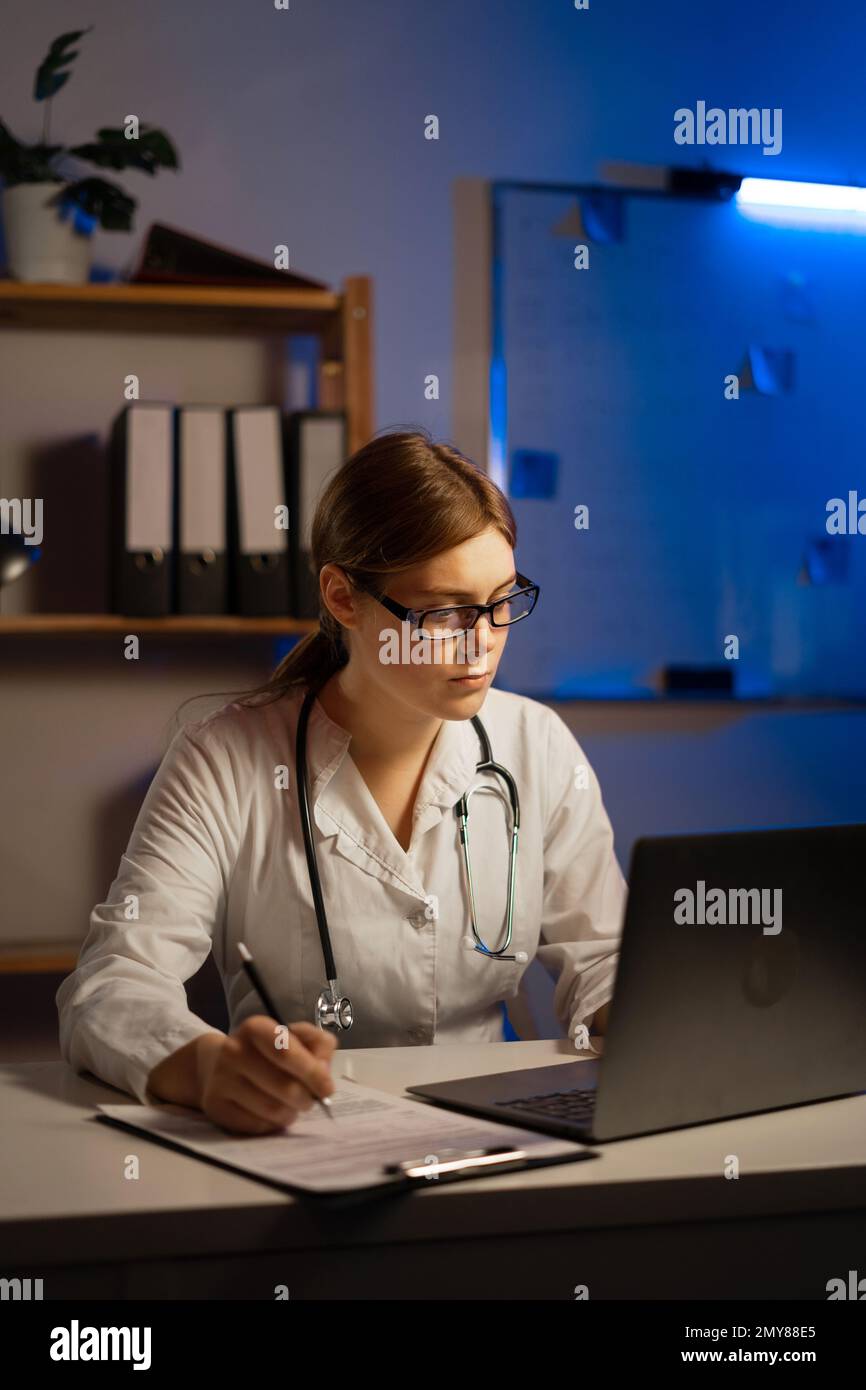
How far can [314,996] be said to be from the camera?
5.09ft

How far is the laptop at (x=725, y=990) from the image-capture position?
957 millimetres

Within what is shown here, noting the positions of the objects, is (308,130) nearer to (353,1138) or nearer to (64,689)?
(64,689)

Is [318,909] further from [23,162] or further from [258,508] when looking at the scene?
[23,162]

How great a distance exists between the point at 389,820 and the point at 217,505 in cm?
83

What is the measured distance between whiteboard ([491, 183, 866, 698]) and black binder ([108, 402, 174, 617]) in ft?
2.27

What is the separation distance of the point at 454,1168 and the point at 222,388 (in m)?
1.88

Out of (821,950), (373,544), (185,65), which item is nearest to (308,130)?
(185,65)

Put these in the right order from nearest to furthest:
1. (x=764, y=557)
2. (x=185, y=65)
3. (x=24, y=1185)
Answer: (x=24, y=1185) → (x=185, y=65) → (x=764, y=557)

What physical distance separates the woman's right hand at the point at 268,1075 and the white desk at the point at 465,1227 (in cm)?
6

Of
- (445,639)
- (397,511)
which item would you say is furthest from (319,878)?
(397,511)

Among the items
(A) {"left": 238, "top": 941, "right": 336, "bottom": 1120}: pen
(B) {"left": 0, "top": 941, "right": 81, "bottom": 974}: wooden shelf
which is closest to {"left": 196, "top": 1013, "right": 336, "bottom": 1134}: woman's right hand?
(A) {"left": 238, "top": 941, "right": 336, "bottom": 1120}: pen

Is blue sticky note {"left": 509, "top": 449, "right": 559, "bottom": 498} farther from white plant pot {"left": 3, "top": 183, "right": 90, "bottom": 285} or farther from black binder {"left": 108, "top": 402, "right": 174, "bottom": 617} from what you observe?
white plant pot {"left": 3, "top": 183, "right": 90, "bottom": 285}

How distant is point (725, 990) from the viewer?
0.99 metres

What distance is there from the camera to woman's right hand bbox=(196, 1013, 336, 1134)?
1.00 meters
